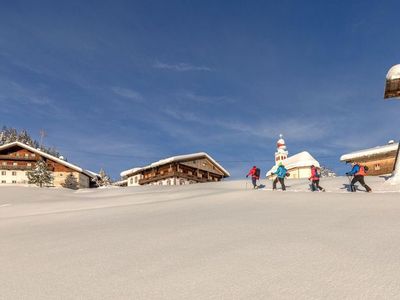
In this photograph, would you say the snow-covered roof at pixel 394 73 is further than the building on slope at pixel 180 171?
No

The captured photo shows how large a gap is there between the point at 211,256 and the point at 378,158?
35.7 metres

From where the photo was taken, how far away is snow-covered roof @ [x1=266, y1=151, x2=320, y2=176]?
53219 mm

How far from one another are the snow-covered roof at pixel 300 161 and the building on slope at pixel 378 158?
48.2 ft

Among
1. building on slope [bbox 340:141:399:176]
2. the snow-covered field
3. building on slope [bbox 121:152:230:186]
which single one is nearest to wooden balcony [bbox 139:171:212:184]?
building on slope [bbox 121:152:230:186]

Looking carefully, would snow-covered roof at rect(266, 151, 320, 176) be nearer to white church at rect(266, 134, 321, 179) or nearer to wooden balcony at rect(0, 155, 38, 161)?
white church at rect(266, 134, 321, 179)

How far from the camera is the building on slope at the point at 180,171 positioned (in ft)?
175

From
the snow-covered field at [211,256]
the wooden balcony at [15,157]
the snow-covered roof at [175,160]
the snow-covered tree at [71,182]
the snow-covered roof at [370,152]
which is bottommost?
the snow-covered field at [211,256]

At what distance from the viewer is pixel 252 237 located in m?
6.32

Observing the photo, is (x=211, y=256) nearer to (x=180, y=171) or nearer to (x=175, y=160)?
(x=175, y=160)

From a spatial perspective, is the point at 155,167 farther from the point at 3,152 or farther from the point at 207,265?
the point at 207,265

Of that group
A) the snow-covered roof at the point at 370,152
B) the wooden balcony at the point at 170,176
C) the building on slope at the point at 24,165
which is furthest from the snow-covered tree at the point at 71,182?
the snow-covered roof at the point at 370,152

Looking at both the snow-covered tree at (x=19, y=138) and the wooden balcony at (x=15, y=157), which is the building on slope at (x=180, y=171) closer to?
the wooden balcony at (x=15, y=157)

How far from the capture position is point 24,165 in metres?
56.9

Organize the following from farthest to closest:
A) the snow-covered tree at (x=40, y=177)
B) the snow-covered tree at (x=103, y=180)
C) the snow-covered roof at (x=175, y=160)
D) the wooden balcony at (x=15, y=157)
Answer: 1. the snow-covered tree at (x=103, y=180)
2. the wooden balcony at (x=15, y=157)
3. the snow-covered roof at (x=175, y=160)
4. the snow-covered tree at (x=40, y=177)
